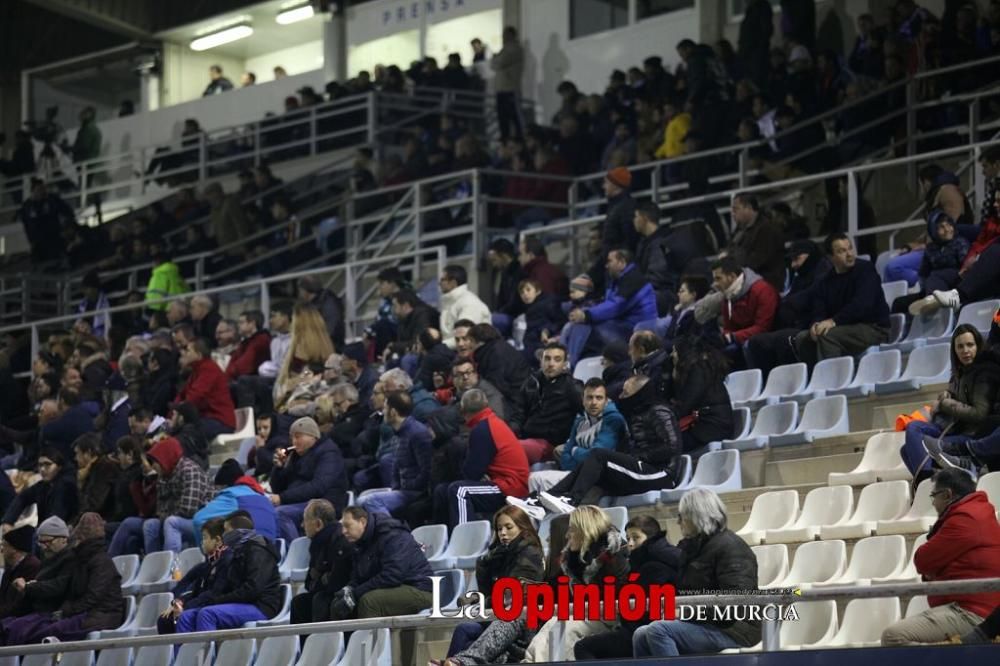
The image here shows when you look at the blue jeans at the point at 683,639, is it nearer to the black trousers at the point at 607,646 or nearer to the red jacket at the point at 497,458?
the black trousers at the point at 607,646

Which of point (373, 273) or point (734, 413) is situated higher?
point (373, 273)

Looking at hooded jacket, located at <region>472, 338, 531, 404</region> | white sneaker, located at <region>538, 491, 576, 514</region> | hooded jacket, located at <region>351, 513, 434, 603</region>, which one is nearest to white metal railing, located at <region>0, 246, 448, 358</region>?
hooded jacket, located at <region>472, 338, 531, 404</region>

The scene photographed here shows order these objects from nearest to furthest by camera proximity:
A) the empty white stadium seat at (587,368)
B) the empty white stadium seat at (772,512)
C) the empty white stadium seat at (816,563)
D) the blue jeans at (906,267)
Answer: the empty white stadium seat at (816,563) < the empty white stadium seat at (772,512) < the blue jeans at (906,267) < the empty white stadium seat at (587,368)

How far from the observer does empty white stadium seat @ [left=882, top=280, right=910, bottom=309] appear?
12180 millimetres

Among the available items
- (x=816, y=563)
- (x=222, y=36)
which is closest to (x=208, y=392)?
(x=816, y=563)

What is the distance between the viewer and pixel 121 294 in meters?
19.8

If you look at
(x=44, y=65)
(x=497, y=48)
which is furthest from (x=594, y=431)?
(x=44, y=65)

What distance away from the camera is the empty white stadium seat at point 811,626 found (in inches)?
320

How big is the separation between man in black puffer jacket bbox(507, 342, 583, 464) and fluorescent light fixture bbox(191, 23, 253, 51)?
15272 millimetres

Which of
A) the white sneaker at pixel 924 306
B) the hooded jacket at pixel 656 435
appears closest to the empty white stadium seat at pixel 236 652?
the hooded jacket at pixel 656 435

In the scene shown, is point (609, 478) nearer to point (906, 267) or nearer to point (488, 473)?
point (488, 473)

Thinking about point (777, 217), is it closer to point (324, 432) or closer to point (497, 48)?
point (324, 432)

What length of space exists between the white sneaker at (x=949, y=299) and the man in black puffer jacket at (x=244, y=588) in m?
4.18

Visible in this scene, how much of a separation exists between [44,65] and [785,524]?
67.5ft
